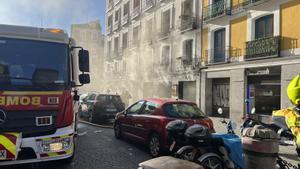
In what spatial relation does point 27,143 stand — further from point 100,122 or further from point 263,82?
point 263,82

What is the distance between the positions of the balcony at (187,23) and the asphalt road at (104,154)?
41.3 feet

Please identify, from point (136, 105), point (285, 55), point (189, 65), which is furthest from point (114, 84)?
point (136, 105)

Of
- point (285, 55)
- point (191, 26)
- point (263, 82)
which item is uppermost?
point (191, 26)

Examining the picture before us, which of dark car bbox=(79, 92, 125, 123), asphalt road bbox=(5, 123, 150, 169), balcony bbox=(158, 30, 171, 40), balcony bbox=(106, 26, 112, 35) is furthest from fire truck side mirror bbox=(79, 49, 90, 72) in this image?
balcony bbox=(106, 26, 112, 35)

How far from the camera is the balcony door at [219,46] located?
61.8 feet

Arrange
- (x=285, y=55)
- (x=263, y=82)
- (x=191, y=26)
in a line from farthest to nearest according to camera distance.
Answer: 1. (x=191, y=26)
2. (x=263, y=82)
3. (x=285, y=55)

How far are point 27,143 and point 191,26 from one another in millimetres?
17617

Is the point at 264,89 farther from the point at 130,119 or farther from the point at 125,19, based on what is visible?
the point at 125,19

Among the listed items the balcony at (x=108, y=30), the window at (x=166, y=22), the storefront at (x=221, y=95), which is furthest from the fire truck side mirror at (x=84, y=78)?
the balcony at (x=108, y=30)

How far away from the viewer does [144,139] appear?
26.2ft

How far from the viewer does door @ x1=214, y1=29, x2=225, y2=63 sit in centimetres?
1884

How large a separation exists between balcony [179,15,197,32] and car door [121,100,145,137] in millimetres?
13159

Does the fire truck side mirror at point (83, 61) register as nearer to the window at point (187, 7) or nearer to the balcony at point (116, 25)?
the window at point (187, 7)

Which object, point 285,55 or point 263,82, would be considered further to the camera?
point 263,82
